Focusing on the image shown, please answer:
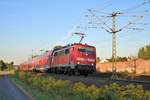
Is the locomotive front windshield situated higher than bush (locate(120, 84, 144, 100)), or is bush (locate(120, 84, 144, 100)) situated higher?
the locomotive front windshield

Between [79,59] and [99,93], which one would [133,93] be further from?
[79,59]

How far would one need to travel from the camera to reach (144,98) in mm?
12914

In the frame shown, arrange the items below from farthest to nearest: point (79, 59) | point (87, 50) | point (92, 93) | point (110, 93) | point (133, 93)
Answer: point (87, 50) → point (79, 59) → point (92, 93) → point (110, 93) → point (133, 93)

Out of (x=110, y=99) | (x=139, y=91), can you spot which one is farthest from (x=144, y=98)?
(x=110, y=99)

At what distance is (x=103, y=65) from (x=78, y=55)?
3299 centimetres

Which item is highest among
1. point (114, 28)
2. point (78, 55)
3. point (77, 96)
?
point (114, 28)

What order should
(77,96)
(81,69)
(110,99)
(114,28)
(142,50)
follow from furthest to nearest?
(142,50)
(114,28)
(81,69)
(77,96)
(110,99)

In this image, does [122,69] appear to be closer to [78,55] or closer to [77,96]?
[78,55]

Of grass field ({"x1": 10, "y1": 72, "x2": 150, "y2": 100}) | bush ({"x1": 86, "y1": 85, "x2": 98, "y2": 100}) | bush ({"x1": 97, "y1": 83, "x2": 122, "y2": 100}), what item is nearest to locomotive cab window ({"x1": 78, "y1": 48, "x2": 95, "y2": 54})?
grass field ({"x1": 10, "y1": 72, "x2": 150, "y2": 100})

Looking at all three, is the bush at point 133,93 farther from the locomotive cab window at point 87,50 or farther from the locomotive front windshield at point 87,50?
the locomotive front windshield at point 87,50

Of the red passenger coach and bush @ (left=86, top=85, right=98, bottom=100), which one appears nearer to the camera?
bush @ (left=86, top=85, right=98, bottom=100)

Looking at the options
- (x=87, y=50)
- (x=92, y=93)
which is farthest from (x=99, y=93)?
(x=87, y=50)

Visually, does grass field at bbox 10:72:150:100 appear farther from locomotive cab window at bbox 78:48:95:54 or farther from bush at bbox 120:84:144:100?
locomotive cab window at bbox 78:48:95:54

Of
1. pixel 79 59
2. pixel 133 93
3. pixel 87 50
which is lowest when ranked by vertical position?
pixel 133 93
